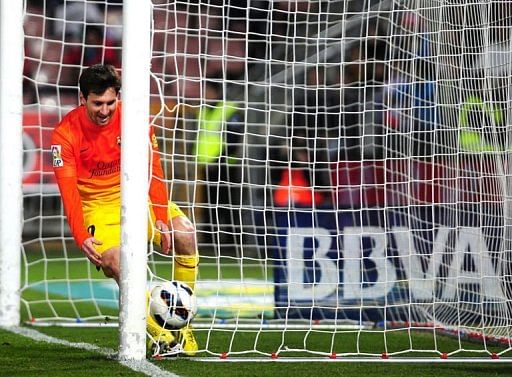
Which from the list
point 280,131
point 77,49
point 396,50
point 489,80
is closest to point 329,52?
point 396,50

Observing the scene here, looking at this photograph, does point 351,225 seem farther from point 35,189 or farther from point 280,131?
point 35,189

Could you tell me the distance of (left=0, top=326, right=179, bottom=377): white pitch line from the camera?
5594mm

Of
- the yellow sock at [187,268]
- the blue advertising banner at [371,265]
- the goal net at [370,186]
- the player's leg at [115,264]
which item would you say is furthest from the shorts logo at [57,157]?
the blue advertising banner at [371,265]

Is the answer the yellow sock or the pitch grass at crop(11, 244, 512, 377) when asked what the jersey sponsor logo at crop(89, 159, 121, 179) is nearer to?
the yellow sock

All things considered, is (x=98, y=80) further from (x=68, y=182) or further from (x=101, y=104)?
(x=68, y=182)

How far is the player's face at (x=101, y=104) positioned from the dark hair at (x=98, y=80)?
0.03 metres

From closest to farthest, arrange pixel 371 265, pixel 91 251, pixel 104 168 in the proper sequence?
pixel 91 251 < pixel 104 168 < pixel 371 265

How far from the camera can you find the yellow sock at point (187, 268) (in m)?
6.89

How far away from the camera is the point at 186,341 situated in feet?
21.3

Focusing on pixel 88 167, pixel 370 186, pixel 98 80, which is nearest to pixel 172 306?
pixel 88 167

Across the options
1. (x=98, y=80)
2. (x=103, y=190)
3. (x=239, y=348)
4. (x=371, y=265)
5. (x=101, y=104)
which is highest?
(x=98, y=80)

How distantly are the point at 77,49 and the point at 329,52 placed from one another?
723 cm

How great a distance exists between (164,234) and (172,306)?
17.5 inches

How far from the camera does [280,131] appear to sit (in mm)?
13016
